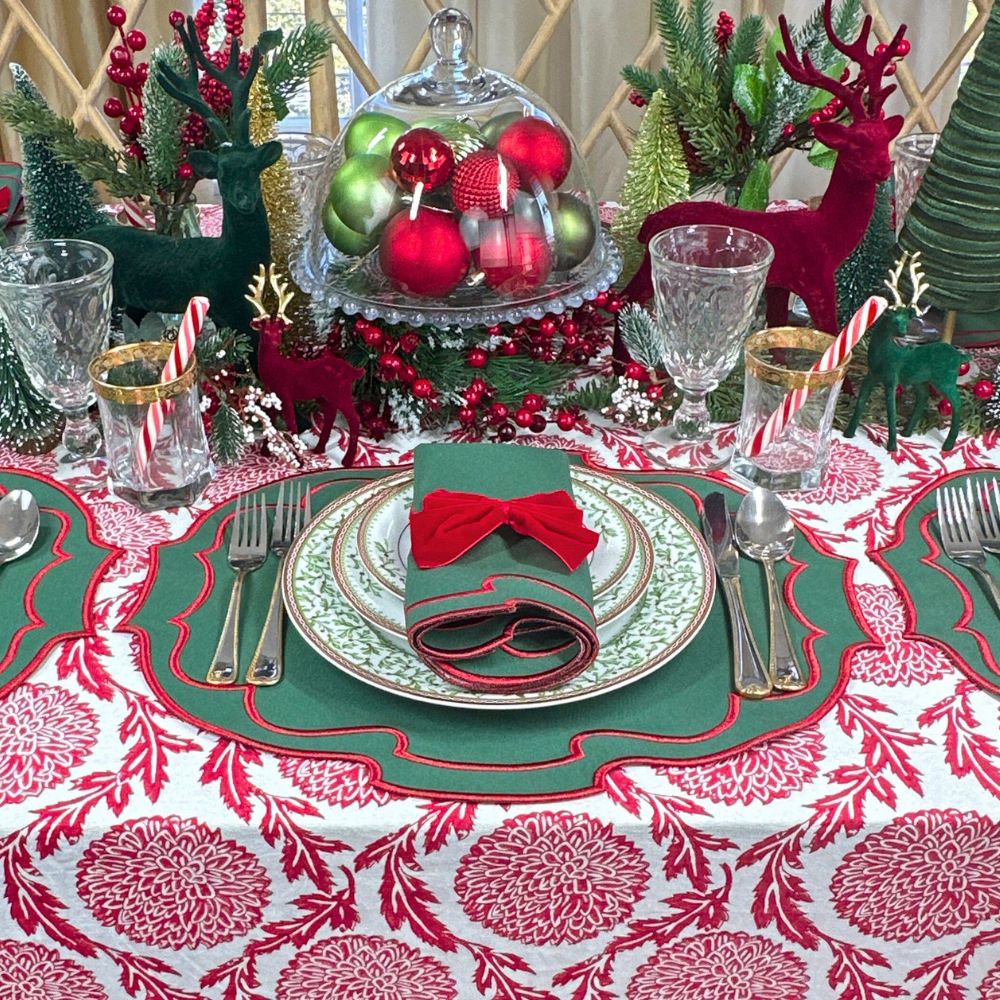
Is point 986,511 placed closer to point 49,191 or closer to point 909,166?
point 909,166

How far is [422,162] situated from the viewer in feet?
2.89

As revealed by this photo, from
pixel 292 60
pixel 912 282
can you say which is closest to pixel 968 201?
pixel 912 282

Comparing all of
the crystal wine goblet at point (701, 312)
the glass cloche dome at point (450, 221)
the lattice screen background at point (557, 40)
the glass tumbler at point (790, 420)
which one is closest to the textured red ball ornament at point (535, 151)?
the glass cloche dome at point (450, 221)

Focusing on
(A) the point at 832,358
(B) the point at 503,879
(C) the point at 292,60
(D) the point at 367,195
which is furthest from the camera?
(C) the point at 292,60

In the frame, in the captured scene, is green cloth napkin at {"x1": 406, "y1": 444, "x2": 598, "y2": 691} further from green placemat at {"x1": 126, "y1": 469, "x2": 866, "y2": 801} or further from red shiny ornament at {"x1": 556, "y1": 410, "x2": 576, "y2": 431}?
red shiny ornament at {"x1": 556, "y1": 410, "x2": 576, "y2": 431}

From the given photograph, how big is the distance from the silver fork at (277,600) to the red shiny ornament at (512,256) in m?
0.22

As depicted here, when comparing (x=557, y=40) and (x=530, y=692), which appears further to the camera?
(x=557, y=40)

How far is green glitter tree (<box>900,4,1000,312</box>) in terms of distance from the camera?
3.02ft

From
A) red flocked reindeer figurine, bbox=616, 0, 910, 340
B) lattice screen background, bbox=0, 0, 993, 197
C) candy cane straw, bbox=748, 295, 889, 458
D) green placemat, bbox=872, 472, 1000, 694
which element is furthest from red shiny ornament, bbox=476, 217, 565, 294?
lattice screen background, bbox=0, 0, 993, 197

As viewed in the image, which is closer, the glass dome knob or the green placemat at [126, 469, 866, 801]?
the green placemat at [126, 469, 866, 801]

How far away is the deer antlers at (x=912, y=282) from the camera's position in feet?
2.83

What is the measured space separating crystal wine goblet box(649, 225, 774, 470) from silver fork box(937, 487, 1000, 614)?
16cm

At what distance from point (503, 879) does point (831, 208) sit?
59 cm

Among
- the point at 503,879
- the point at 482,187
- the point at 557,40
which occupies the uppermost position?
the point at 482,187
